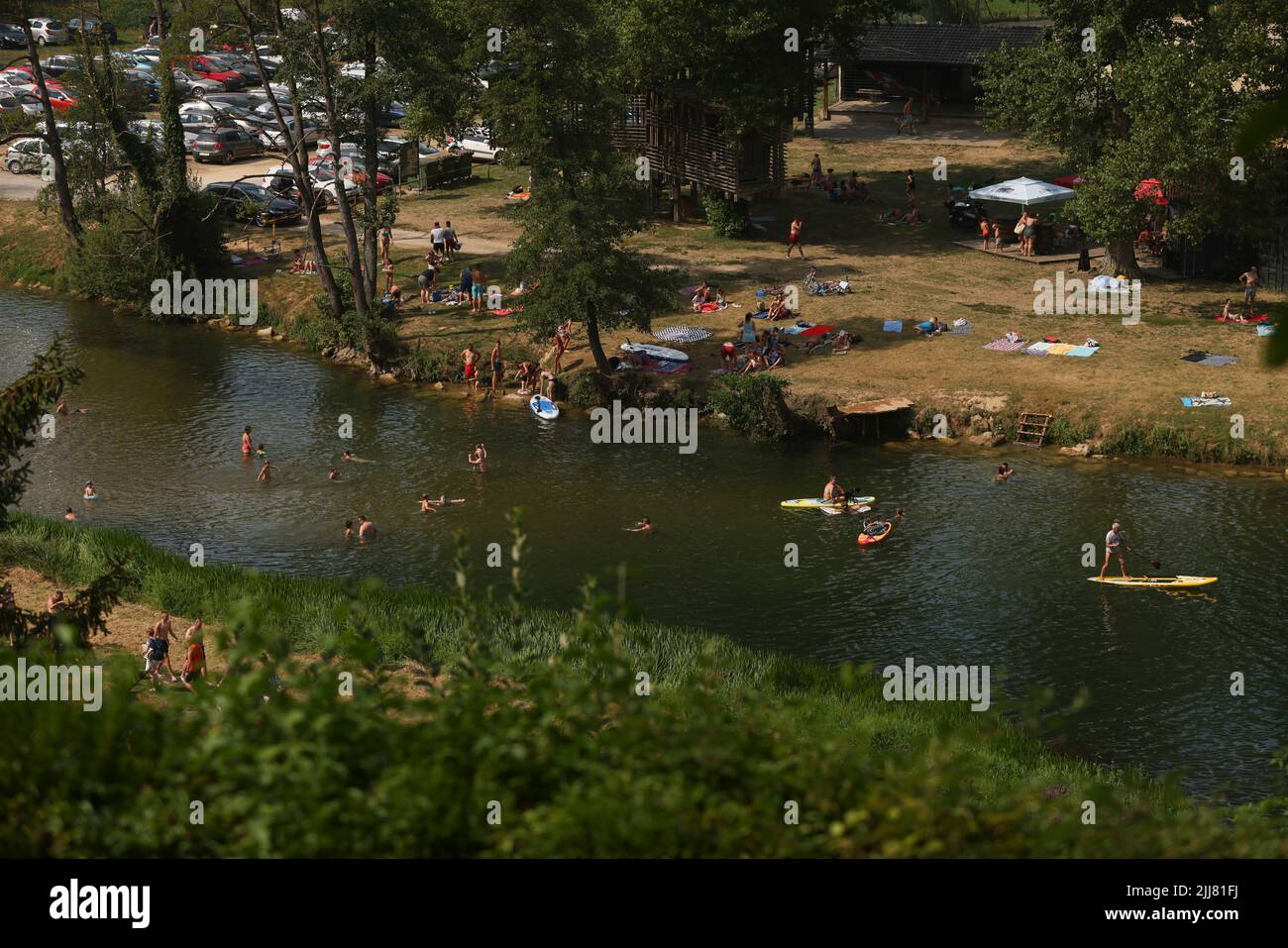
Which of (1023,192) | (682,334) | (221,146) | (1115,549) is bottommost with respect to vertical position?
(1115,549)

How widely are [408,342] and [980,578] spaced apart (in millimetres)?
22963

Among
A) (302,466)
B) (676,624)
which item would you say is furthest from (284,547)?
(676,624)

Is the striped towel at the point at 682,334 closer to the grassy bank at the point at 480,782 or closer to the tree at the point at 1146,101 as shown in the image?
the tree at the point at 1146,101

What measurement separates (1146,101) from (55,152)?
38.7 meters

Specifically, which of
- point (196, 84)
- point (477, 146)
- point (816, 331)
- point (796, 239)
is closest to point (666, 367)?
point (816, 331)

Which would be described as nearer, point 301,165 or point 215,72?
point 301,165

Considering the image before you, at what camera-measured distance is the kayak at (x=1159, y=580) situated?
33.4 metres

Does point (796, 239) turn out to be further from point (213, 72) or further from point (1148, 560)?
point (213, 72)

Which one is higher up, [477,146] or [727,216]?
[477,146]

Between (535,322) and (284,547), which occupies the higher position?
(535,322)

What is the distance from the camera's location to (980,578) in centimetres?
3416

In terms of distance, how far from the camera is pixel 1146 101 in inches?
1827

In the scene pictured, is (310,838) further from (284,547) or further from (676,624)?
(284,547)

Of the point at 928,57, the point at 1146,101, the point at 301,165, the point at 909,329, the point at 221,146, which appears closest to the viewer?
the point at 1146,101
